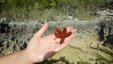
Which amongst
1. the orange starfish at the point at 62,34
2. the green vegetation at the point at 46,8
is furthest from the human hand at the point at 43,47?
the green vegetation at the point at 46,8

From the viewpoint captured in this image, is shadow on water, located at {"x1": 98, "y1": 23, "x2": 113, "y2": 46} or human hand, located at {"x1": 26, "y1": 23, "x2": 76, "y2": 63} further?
shadow on water, located at {"x1": 98, "y1": 23, "x2": 113, "y2": 46}

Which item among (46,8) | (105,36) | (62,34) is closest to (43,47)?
(62,34)

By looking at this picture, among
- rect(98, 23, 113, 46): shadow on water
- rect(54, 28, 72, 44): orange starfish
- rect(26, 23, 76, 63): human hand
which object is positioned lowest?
rect(98, 23, 113, 46): shadow on water

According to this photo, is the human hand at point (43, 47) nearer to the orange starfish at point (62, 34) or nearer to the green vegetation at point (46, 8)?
the orange starfish at point (62, 34)

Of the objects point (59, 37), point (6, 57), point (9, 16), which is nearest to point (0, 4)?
point (9, 16)

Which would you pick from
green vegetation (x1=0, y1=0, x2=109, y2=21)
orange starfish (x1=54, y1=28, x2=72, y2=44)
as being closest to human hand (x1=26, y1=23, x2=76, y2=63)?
orange starfish (x1=54, y1=28, x2=72, y2=44)

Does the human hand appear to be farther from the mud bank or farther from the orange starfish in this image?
the mud bank

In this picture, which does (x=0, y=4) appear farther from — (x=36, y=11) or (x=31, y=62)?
(x=31, y=62)

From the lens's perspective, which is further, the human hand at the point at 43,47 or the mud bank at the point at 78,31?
the mud bank at the point at 78,31
